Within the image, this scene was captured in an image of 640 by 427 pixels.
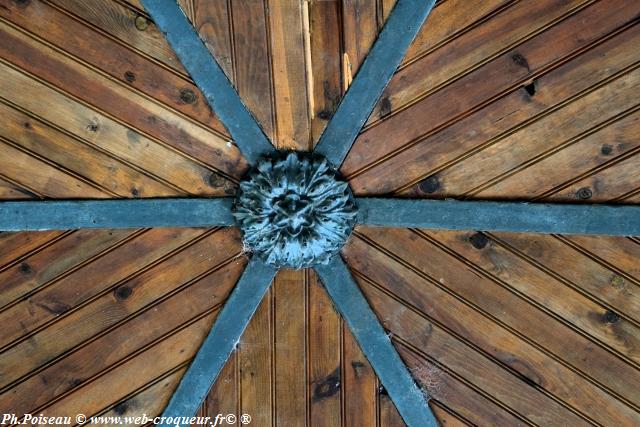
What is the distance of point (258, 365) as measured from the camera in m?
3.56

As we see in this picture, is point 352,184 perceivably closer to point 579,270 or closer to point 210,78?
point 210,78

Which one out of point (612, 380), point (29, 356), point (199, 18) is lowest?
point (612, 380)

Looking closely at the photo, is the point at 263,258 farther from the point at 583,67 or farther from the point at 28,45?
the point at 583,67

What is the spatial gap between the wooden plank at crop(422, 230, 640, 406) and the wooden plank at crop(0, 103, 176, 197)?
1646mm

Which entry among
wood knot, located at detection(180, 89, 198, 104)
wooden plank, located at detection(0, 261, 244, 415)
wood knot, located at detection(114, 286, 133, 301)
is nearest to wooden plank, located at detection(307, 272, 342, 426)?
wooden plank, located at detection(0, 261, 244, 415)

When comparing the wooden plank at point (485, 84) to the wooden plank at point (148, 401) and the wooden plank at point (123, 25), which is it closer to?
the wooden plank at point (123, 25)

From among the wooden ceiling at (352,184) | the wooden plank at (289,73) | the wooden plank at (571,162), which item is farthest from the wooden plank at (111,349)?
the wooden plank at (571,162)

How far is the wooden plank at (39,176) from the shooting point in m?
3.37

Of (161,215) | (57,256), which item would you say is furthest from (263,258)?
(57,256)

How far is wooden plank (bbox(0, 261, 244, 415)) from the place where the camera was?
11.5 feet

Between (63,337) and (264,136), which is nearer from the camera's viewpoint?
(264,136)

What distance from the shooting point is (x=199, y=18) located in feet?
10.6

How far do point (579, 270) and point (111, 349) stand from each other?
276 cm

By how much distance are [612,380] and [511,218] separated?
1140mm
